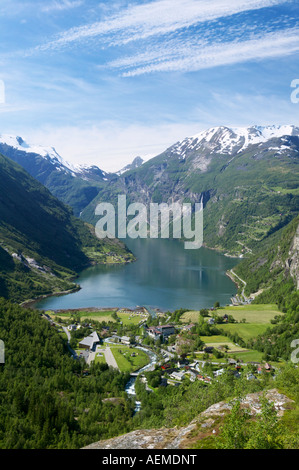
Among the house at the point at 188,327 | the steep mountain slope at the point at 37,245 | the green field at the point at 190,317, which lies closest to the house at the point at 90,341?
the house at the point at 188,327

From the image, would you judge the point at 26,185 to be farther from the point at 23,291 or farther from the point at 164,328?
the point at 164,328

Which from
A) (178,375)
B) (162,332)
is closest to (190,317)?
(162,332)

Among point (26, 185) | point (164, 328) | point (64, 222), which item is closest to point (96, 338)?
point (164, 328)

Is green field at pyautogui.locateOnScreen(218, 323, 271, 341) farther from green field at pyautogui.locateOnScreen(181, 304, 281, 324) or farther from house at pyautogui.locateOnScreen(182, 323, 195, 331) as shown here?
house at pyautogui.locateOnScreen(182, 323, 195, 331)

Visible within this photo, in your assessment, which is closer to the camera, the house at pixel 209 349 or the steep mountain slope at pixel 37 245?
the house at pixel 209 349

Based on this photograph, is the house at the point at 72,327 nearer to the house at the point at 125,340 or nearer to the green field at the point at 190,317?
the house at the point at 125,340
